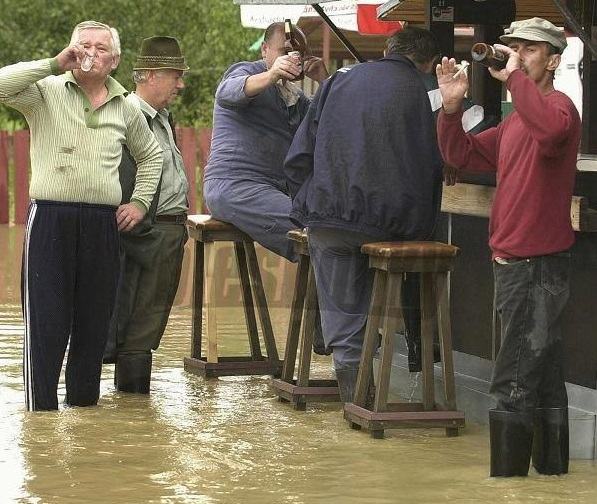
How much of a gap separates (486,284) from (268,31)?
1.98 m

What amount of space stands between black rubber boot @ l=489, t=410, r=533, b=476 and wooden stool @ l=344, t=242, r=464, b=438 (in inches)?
40.9

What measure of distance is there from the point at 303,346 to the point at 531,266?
2179 millimetres

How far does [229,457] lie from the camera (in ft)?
23.6

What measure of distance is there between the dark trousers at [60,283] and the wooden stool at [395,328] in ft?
4.53

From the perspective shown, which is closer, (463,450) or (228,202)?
(463,450)

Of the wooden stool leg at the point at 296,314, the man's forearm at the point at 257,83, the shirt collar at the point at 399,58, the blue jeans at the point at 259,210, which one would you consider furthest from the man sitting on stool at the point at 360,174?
the blue jeans at the point at 259,210

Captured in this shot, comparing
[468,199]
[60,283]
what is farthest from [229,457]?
[468,199]

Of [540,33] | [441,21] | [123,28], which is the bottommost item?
[540,33]

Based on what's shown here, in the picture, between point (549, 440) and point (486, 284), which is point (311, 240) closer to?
point (486, 284)

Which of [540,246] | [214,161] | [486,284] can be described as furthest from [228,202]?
[540,246]

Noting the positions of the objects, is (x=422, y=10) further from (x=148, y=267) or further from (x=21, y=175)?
(x=21, y=175)

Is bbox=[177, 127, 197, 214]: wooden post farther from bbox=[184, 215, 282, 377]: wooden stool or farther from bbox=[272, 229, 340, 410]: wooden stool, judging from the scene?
bbox=[272, 229, 340, 410]: wooden stool

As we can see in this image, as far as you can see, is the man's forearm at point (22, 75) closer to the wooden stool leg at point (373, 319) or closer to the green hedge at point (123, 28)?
the wooden stool leg at point (373, 319)

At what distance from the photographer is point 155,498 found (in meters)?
6.36
